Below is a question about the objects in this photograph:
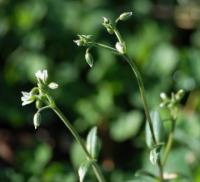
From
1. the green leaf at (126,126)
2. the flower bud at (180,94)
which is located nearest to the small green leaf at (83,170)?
the flower bud at (180,94)

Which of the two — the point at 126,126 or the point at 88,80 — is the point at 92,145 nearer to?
the point at 126,126

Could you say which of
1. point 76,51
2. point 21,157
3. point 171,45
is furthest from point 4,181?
point 171,45

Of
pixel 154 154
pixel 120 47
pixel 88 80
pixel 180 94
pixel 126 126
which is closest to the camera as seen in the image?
pixel 120 47

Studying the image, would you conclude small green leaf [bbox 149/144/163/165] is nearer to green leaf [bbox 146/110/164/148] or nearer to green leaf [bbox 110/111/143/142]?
green leaf [bbox 146/110/164/148]

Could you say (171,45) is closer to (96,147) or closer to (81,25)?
(81,25)

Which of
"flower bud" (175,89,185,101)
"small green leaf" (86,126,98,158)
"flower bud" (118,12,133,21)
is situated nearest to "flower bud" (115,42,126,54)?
"flower bud" (118,12,133,21)

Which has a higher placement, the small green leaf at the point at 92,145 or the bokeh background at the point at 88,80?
the small green leaf at the point at 92,145

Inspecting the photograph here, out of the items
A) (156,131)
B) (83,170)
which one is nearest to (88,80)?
(156,131)

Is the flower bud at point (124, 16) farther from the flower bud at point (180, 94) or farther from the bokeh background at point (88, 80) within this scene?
the bokeh background at point (88, 80)
